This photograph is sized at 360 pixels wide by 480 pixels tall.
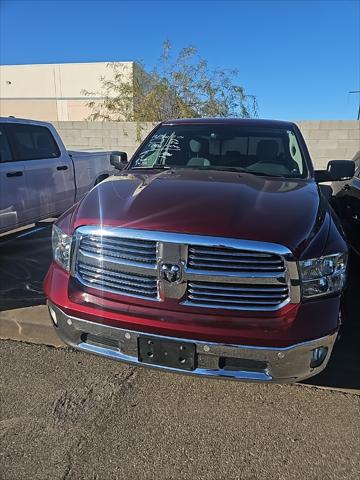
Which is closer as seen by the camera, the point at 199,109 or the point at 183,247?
the point at 183,247

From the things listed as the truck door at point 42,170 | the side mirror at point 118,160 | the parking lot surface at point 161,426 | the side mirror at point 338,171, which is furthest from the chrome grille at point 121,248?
the truck door at point 42,170

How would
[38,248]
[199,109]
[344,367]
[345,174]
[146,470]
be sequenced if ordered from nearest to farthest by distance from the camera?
[146,470]
[344,367]
[345,174]
[38,248]
[199,109]

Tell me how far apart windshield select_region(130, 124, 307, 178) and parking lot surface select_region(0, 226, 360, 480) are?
171 centimetres

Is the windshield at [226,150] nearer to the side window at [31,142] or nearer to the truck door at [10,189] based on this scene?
the truck door at [10,189]

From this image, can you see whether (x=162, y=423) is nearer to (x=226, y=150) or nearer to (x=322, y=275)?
(x=322, y=275)

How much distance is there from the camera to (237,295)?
90.4 inches

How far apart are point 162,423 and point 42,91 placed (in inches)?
1652

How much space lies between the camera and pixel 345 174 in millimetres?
4008

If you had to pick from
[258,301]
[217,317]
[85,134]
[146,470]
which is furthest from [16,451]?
[85,134]

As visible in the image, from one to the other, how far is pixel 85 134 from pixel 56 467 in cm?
1213

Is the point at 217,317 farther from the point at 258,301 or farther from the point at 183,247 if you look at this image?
the point at 183,247

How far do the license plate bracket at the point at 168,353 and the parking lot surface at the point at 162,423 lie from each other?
0.46 meters

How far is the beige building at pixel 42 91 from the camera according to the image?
127 ft

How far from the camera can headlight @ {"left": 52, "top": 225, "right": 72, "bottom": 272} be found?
264 cm
